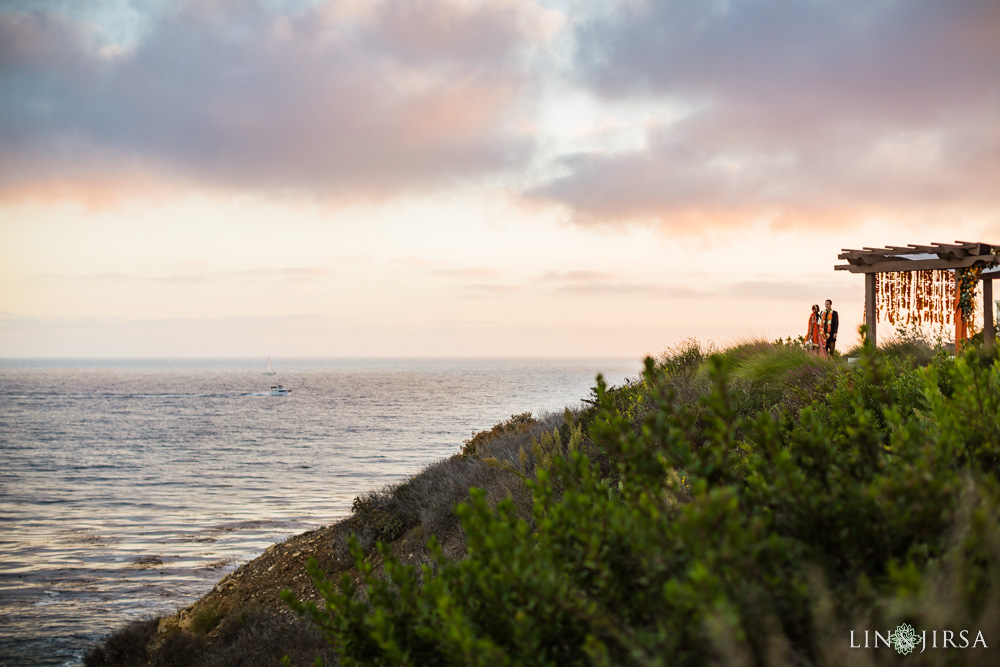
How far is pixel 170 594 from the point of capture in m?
12.6

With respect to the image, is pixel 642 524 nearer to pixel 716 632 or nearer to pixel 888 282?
pixel 716 632

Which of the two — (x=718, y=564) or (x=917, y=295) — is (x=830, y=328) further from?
(x=718, y=564)

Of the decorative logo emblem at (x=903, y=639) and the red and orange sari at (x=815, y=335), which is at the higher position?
the red and orange sari at (x=815, y=335)

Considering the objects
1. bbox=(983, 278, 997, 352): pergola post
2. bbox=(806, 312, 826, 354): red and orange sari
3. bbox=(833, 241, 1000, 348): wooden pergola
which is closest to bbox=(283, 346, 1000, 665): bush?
bbox=(833, 241, 1000, 348): wooden pergola

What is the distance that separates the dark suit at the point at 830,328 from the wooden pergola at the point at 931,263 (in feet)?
2.43

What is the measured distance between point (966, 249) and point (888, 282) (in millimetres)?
1827

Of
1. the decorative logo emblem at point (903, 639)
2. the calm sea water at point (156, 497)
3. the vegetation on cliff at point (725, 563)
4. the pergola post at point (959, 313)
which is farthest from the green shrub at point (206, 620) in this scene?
the pergola post at point (959, 313)

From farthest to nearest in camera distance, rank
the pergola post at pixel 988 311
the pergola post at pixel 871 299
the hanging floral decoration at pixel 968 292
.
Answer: the pergola post at pixel 871 299 → the hanging floral decoration at pixel 968 292 → the pergola post at pixel 988 311

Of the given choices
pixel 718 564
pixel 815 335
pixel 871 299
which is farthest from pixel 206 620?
pixel 871 299

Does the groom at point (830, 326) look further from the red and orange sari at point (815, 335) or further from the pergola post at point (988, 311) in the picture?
the pergola post at point (988, 311)

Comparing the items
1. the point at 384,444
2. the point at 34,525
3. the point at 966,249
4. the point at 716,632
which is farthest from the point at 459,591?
the point at 384,444

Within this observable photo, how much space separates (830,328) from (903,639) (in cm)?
1534

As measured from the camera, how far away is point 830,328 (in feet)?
51.7

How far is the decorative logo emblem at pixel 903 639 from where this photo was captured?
2.11 meters
